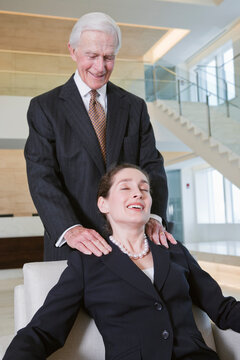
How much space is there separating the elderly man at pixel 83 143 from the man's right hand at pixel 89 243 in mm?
53

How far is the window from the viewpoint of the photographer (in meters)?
14.7

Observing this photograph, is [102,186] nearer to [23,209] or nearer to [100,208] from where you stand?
[100,208]

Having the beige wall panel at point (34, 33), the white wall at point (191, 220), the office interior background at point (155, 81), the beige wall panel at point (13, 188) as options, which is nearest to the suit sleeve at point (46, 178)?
the office interior background at point (155, 81)

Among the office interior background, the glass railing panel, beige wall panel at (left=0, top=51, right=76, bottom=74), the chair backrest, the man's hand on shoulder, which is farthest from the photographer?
beige wall panel at (left=0, top=51, right=76, bottom=74)

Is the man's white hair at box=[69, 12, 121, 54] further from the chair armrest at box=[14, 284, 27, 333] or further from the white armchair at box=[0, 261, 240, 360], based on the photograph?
the chair armrest at box=[14, 284, 27, 333]

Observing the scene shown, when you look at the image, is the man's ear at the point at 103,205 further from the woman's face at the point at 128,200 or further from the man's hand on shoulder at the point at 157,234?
the man's hand on shoulder at the point at 157,234

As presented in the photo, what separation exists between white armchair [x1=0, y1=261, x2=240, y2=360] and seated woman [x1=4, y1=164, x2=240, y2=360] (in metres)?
0.07

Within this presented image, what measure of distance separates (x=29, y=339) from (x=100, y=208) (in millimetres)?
582

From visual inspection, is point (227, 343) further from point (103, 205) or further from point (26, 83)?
point (26, 83)

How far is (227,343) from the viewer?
1656 millimetres

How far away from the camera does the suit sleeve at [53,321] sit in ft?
4.18

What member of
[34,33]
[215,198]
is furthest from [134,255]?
[215,198]

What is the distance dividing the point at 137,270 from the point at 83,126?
0.68 m

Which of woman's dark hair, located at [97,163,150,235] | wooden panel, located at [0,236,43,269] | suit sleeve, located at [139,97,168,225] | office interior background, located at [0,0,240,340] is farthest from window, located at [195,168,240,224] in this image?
woman's dark hair, located at [97,163,150,235]
